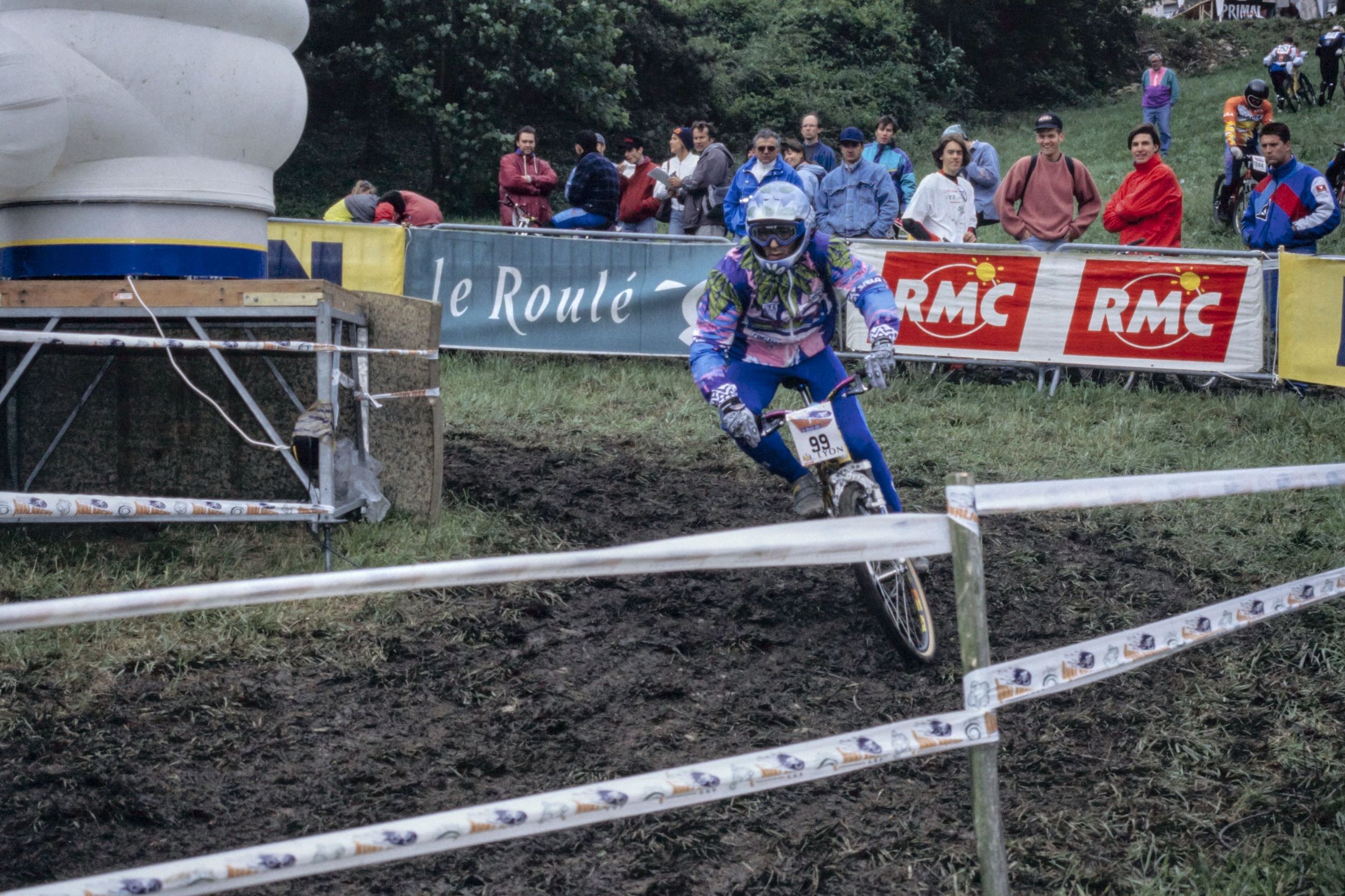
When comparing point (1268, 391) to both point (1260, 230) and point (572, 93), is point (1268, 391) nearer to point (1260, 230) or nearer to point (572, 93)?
point (1260, 230)

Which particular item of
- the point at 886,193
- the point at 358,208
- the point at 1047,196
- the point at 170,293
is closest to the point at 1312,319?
the point at 1047,196

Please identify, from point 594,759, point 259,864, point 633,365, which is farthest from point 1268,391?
point 259,864

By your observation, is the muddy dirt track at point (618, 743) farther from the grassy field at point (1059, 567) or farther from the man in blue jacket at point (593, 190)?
the man in blue jacket at point (593, 190)

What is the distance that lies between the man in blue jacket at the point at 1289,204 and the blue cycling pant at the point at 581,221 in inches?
246

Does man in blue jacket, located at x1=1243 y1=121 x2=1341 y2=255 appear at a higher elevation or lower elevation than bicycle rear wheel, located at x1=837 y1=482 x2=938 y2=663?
higher

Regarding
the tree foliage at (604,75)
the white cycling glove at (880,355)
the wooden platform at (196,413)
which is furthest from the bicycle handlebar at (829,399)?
the tree foliage at (604,75)

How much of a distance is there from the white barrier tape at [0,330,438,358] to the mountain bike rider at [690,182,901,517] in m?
1.85

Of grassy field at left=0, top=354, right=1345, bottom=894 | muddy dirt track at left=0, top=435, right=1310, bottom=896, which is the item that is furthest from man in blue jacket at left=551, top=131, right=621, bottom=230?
muddy dirt track at left=0, top=435, right=1310, bottom=896

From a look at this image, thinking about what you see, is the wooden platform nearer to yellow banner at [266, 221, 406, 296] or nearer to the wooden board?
the wooden board

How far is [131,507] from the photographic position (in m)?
5.20

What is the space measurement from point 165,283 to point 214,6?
1446 millimetres

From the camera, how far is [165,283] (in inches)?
248

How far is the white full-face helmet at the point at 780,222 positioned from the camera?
227 inches

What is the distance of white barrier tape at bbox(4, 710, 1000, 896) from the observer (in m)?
2.14
